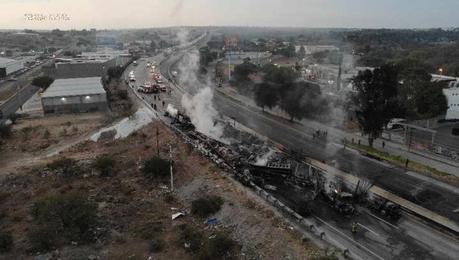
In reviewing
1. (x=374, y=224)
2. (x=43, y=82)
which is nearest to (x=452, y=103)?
(x=374, y=224)

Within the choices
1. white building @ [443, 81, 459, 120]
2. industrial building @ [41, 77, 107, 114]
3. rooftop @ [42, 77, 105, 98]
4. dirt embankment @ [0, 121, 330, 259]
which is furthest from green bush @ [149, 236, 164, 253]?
white building @ [443, 81, 459, 120]

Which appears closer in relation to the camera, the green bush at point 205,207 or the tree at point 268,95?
the green bush at point 205,207

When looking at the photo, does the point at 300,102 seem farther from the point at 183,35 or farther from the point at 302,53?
the point at 302,53

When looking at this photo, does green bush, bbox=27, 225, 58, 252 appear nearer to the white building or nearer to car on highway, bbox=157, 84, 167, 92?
the white building

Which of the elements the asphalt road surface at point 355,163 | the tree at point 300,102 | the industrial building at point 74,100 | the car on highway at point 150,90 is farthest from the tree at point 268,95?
the car on highway at point 150,90

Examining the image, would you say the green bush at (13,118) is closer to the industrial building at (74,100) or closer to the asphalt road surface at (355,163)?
the industrial building at (74,100)
